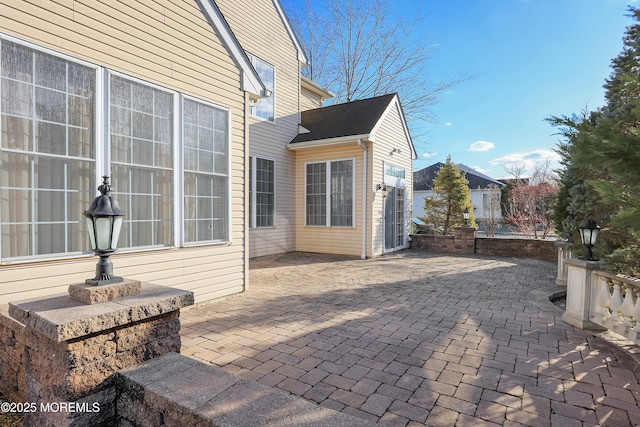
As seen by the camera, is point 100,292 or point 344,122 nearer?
point 100,292

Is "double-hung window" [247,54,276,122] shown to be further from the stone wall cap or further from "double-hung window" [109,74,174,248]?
the stone wall cap

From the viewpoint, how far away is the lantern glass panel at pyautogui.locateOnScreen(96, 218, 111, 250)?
1.91m

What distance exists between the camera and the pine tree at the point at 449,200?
1330 cm

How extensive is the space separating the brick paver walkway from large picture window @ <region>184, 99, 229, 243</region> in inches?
45.6

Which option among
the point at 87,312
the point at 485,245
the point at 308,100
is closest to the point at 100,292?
the point at 87,312

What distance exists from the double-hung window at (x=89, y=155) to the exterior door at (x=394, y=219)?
671cm

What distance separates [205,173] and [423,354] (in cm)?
373

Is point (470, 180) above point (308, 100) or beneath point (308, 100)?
beneath

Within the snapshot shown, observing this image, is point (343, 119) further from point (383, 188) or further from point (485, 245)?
point (485, 245)

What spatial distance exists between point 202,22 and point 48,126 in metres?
2.59

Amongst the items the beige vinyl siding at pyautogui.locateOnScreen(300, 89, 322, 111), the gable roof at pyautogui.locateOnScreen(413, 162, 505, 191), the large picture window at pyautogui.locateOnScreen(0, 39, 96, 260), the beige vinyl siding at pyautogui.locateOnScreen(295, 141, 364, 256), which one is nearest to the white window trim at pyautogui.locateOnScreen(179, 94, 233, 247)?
Result: the large picture window at pyautogui.locateOnScreen(0, 39, 96, 260)

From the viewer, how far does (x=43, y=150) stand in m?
3.09

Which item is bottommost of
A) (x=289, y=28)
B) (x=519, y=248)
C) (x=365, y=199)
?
(x=519, y=248)

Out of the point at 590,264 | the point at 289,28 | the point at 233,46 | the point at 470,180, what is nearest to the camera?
the point at 590,264
